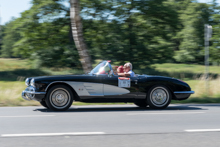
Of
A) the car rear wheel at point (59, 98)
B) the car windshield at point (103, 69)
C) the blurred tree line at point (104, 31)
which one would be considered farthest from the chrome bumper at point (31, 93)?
the blurred tree line at point (104, 31)

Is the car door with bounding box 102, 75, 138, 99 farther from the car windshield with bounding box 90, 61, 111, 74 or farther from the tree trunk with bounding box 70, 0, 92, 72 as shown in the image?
the tree trunk with bounding box 70, 0, 92, 72

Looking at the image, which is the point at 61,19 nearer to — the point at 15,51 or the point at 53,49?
the point at 53,49

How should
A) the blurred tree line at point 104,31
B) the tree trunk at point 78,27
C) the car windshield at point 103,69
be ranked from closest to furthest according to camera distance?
the car windshield at point 103,69 < the tree trunk at point 78,27 < the blurred tree line at point 104,31

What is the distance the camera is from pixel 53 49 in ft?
89.6

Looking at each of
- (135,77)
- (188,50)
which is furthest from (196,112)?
(188,50)

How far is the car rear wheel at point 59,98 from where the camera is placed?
8664 mm

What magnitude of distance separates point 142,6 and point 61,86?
1904 cm

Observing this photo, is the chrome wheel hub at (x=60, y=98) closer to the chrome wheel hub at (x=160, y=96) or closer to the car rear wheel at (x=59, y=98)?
the car rear wheel at (x=59, y=98)

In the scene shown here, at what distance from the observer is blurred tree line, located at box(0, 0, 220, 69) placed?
25797 millimetres

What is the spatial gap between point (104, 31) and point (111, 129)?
20.2 meters

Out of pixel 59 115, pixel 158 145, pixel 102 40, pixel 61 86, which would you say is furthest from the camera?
pixel 102 40

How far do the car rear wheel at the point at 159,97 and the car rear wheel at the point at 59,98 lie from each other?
2230mm

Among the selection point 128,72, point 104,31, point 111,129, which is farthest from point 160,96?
point 104,31

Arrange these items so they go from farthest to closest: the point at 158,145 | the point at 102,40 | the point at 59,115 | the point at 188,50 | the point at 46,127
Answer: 1. the point at 188,50
2. the point at 102,40
3. the point at 59,115
4. the point at 46,127
5. the point at 158,145
